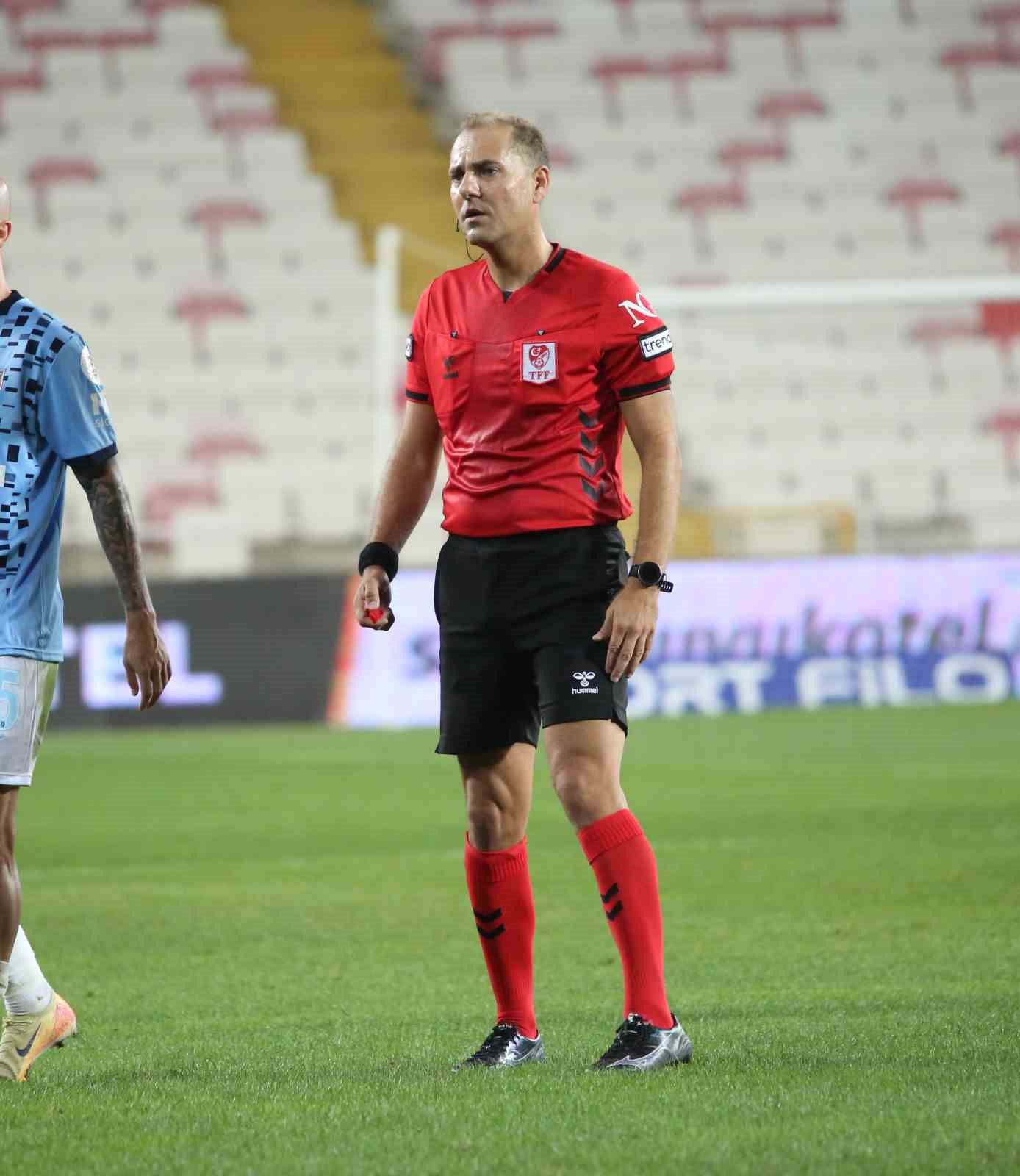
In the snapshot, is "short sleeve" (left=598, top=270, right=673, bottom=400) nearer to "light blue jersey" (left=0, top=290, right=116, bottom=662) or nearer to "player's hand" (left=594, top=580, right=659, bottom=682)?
"player's hand" (left=594, top=580, right=659, bottom=682)

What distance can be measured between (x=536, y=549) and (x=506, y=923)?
80 cm

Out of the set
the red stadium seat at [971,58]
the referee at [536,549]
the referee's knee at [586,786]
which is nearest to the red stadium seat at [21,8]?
the red stadium seat at [971,58]

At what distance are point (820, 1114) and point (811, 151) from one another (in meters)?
20.9

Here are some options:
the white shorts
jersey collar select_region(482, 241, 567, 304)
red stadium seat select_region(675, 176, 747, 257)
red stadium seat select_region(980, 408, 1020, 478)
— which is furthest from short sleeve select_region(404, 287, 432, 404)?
red stadium seat select_region(675, 176, 747, 257)

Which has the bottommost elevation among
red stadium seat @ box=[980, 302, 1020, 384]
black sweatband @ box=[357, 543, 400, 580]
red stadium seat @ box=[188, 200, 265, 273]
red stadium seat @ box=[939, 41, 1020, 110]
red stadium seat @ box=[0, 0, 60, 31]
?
black sweatband @ box=[357, 543, 400, 580]

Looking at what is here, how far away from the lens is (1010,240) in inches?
875

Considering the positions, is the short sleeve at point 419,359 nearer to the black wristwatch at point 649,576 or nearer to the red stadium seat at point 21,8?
the black wristwatch at point 649,576

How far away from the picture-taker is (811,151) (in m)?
23.1

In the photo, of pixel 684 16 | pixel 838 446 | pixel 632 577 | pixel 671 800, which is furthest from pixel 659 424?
pixel 684 16

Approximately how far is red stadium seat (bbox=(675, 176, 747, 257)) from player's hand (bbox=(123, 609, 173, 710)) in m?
18.4

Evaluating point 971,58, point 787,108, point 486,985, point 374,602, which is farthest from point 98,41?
point 374,602

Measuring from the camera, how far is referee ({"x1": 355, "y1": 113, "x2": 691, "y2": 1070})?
3.92m

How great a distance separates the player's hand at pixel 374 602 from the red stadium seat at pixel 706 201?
59.1 feet

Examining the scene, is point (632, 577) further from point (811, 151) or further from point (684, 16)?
point (684, 16)
